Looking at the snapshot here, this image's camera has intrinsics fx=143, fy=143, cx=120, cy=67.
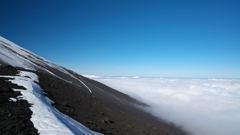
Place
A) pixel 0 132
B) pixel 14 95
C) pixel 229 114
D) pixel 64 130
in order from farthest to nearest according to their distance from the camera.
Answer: pixel 229 114
pixel 14 95
pixel 64 130
pixel 0 132

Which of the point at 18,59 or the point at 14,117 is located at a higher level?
the point at 18,59

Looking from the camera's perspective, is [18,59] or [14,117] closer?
[14,117]

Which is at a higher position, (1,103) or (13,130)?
(1,103)

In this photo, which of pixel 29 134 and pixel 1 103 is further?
pixel 1 103

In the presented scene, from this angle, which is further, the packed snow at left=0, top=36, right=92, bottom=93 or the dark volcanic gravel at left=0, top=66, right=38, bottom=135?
the packed snow at left=0, top=36, right=92, bottom=93

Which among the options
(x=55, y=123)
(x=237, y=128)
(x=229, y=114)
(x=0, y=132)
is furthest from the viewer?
(x=229, y=114)

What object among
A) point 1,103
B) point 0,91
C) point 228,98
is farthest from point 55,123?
point 228,98

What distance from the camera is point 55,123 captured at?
23.6 feet

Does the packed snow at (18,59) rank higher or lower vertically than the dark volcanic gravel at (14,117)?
higher

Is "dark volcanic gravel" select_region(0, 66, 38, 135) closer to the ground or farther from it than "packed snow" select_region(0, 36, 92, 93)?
closer to the ground

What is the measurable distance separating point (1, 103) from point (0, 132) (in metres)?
3.88

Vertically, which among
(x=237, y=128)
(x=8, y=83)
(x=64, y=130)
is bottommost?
(x=237, y=128)

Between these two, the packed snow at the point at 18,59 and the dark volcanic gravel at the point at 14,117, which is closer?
the dark volcanic gravel at the point at 14,117

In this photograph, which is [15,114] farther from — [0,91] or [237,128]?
[237,128]
